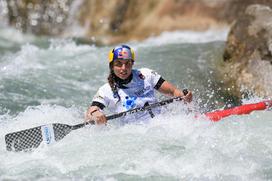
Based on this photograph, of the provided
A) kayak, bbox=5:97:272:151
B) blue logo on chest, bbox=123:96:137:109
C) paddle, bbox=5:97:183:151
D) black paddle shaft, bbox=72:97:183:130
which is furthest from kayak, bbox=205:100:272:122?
blue logo on chest, bbox=123:96:137:109

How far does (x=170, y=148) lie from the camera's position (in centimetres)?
683

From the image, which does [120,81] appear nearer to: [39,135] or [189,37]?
[39,135]

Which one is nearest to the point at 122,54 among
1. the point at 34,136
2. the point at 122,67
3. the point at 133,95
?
the point at 122,67

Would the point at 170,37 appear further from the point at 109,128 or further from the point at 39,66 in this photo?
the point at 109,128

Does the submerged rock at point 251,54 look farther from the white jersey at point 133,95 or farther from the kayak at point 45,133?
the white jersey at point 133,95

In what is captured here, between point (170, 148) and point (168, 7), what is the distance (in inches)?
332

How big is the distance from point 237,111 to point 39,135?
8.12 ft

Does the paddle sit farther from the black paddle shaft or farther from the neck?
the neck

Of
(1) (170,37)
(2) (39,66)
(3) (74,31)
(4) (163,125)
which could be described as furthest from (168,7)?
(4) (163,125)

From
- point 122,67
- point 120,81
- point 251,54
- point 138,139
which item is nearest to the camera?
point 138,139

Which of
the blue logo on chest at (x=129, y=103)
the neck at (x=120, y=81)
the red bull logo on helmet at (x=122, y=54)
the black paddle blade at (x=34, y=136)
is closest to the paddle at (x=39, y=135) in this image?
the black paddle blade at (x=34, y=136)

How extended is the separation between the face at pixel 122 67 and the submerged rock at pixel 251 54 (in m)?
2.65

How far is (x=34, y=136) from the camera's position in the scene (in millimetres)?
7141

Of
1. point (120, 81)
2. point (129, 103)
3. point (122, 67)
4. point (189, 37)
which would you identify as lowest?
point (129, 103)
